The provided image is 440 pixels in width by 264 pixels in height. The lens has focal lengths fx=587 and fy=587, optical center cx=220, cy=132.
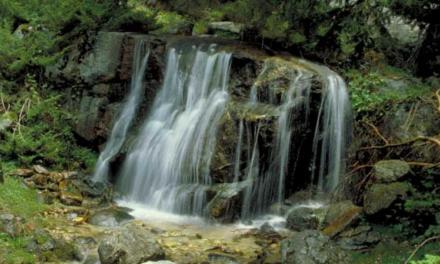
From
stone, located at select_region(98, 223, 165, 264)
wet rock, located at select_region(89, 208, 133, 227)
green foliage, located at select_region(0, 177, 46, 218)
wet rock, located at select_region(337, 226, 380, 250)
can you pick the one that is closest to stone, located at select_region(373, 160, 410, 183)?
wet rock, located at select_region(337, 226, 380, 250)

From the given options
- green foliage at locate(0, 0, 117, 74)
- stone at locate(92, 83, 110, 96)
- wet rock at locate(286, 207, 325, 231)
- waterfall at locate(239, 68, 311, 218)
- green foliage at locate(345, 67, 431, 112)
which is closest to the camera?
wet rock at locate(286, 207, 325, 231)

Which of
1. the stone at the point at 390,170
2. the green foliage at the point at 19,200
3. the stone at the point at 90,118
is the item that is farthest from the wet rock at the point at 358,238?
the stone at the point at 90,118

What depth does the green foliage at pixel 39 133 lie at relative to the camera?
11.8m

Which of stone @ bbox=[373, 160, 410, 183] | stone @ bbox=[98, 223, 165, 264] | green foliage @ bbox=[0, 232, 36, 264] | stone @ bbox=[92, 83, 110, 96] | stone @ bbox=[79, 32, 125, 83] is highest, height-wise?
stone @ bbox=[79, 32, 125, 83]

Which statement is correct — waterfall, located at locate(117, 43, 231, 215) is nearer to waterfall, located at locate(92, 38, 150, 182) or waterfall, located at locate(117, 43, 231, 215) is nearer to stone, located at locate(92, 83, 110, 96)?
waterfall, located at locate(92, 38, 150, 182)

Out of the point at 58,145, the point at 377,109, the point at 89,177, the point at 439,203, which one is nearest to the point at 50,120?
the point at 58,145

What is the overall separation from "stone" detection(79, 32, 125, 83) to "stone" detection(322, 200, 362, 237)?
6314 millimetres

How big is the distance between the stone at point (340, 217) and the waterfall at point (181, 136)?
8.08 feet

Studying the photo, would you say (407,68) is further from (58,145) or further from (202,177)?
(58,145)

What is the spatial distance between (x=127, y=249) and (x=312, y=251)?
2.48 metres

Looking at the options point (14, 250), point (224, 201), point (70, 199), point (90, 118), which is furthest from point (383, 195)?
point (90, 118)

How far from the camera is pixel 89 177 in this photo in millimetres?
12016

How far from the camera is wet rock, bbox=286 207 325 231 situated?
385 inches

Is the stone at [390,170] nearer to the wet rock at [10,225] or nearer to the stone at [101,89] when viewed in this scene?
the wet rock at [10,225]
